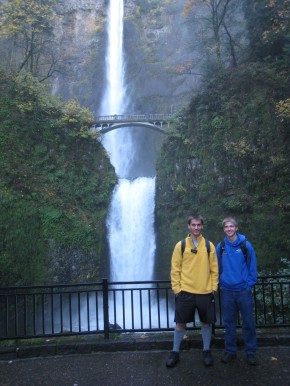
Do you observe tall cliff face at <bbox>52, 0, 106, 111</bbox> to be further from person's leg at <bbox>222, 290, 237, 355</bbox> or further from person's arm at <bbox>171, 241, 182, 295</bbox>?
person's leg at <bbox>222, 290, 237, 355</bbox>

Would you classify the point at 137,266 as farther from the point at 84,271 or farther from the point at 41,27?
the point at 41,27

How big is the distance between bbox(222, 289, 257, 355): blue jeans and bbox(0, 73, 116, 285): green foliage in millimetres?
12364

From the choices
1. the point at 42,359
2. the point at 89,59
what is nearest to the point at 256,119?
the point at 42,359

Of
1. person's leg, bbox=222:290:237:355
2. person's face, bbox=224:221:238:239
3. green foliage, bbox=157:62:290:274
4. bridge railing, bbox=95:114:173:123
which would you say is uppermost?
bridge railing, bbox=95:114:173:123

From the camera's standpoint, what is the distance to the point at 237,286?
4.32 meters

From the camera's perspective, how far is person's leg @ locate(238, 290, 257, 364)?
432cm

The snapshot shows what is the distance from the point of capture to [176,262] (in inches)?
172

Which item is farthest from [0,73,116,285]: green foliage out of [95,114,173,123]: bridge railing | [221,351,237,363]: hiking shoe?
[221,351,237,363]: hiking shoe

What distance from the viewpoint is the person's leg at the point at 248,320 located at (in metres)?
4.32

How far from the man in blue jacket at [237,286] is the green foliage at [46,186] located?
488 inches

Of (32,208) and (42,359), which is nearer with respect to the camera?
(42,359)

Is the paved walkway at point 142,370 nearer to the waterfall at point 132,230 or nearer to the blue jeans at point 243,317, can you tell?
the blue jeans at point 243,317

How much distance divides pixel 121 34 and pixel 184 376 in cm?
4333

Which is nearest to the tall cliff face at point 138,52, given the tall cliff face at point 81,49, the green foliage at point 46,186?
the tall cliff face at point 81,49
